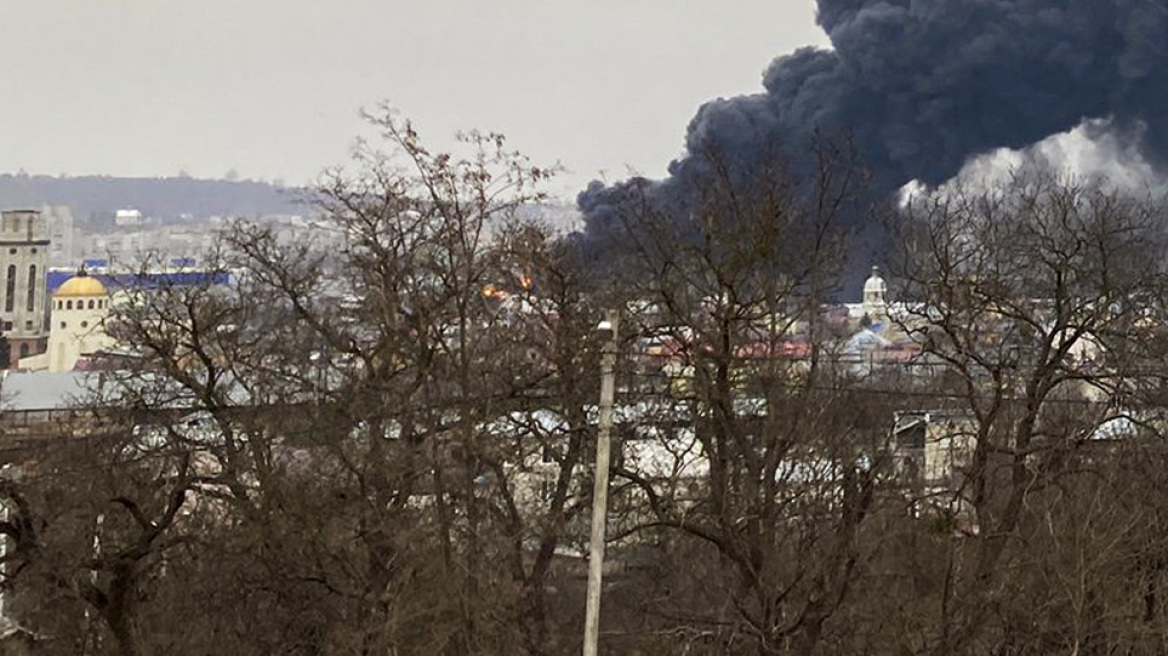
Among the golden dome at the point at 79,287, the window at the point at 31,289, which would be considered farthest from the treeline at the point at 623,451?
the window at the point at 31,289

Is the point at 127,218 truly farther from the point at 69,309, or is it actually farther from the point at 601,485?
the point at 601,485

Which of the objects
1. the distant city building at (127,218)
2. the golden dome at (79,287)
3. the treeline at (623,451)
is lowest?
the treeline at (623,451)

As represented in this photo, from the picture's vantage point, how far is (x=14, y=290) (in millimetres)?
83750

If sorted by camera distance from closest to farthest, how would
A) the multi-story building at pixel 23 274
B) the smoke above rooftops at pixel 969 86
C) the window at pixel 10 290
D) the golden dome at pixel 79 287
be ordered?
the smoke above rooftops at pixel 969 86
the golden dome at pixel 79 287
the multi-story building at pixel 23 274
the window at pixel 10 290

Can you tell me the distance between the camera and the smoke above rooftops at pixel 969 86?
6353 centimetres

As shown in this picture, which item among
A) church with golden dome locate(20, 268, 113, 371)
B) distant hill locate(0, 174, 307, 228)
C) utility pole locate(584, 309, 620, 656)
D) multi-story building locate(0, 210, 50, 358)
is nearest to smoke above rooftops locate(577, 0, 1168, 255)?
church with golden dome locate(20, 268, 113, 371)

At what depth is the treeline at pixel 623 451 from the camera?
40.6 ft

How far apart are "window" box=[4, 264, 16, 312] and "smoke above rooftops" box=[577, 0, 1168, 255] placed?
121 feet

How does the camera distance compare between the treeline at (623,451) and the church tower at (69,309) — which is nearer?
the treeline at (623,451)

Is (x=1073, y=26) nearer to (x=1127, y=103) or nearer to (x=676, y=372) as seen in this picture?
(x=1127, y=103)

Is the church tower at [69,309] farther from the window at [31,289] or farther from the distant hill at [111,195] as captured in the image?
the distant hill at [111,195]

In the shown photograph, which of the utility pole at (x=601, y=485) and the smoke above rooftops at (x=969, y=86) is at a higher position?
the smoke above rooftops at (x=969, y=86)

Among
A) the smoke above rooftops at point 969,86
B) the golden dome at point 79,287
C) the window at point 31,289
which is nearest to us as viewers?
the smoke above rooftops at point 969,86

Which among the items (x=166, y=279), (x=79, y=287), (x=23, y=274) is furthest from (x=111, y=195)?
(x=166, y=279)
